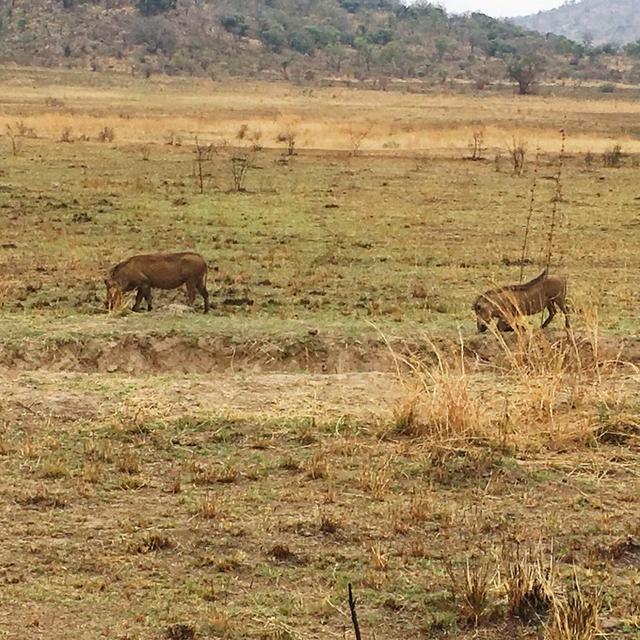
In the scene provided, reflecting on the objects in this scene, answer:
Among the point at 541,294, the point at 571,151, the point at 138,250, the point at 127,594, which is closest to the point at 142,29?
the point at 571,151

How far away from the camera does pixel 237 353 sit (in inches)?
393

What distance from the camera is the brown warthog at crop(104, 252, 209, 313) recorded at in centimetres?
1171

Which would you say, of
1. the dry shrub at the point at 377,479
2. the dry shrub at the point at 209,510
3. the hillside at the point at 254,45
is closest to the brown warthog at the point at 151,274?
the dry shrub at the point at 377,479

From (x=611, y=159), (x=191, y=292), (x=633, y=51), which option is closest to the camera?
(x=191, y=292)

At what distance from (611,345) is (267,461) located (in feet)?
14.6

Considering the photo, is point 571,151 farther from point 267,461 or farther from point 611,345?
point 267,461

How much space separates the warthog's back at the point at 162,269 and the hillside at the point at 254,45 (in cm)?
6836

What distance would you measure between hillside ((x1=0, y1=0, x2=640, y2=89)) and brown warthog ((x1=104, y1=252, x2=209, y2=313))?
6833cm

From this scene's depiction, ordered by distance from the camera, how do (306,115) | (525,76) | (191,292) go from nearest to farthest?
1. (191,292)
2. (306,115)
3. (525,76)

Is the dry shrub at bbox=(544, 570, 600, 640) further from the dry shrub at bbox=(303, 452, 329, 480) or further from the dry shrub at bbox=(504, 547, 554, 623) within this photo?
the dry shrub at bbox=(303, 452, 329, 480)

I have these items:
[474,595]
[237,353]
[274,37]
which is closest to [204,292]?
[237,353]

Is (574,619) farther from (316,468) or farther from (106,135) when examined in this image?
(106,135)

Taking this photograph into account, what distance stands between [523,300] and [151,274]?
401 centimetres

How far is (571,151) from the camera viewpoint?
34.3 metres
